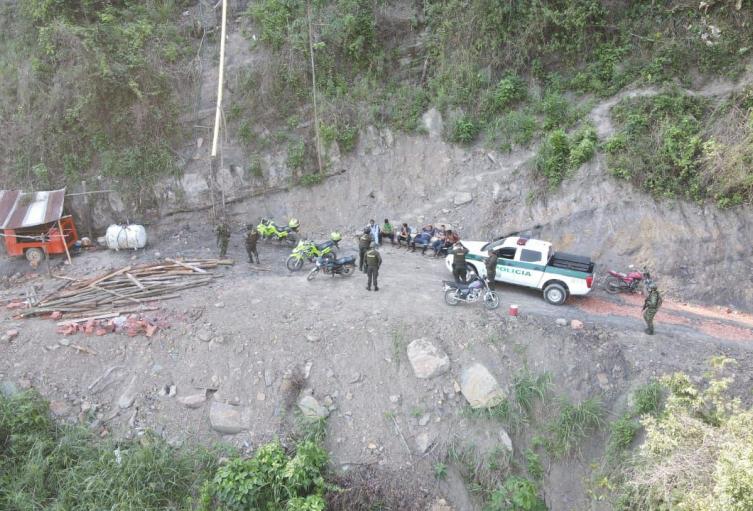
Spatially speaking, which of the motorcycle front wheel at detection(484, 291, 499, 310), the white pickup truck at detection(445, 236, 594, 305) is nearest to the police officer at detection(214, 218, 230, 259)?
the white pickup truck at detection(445, 236, 594, 305)

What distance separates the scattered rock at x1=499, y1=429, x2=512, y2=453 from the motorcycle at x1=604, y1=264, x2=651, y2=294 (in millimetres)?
6057

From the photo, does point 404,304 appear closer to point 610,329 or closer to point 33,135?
point 610,329

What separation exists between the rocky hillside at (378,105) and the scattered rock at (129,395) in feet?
30.5

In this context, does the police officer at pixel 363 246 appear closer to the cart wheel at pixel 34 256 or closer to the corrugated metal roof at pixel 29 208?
the corrugated metal roof at pixel 29 208

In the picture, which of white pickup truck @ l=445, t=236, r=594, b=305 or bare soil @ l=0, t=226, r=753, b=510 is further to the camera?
white pickup truck @ l=445, t=236, r=594, b=305

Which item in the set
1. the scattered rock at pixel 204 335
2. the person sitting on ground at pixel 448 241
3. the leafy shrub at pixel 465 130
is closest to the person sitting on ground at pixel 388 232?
the person sitting on ground at pixel 448 241

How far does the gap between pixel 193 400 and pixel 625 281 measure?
11.8 metres

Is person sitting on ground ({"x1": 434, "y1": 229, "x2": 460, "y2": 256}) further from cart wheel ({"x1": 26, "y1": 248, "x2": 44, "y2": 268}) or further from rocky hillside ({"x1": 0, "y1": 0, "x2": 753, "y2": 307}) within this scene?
cart wheel ({"x1": 26, "y1": 248, "x2": 44, "y2": 268})

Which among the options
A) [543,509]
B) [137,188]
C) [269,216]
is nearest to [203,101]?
[137,188]

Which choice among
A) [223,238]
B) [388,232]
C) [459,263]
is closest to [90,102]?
[223,238]

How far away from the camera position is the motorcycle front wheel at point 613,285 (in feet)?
43.1

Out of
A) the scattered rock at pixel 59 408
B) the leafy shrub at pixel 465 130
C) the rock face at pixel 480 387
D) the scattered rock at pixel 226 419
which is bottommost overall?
the scattered rock at pixel 226 419

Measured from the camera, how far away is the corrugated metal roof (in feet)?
50.1

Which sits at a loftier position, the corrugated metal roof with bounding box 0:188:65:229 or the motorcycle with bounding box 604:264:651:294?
Result: the corrugated metal roof with bounding box 0:188:65:229
